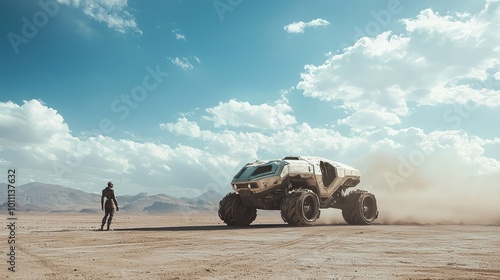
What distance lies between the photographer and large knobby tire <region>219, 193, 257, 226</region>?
16812 millimetres

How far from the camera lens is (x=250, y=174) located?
16.1 m

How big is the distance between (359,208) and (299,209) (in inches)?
157

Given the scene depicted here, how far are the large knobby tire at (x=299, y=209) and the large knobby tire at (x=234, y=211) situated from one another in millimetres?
2492

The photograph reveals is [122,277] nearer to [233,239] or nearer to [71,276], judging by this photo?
[71,276]

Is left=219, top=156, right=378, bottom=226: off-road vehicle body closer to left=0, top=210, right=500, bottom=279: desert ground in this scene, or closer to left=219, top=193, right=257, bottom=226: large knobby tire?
left=219, top=193, right=257, bottom=226: large knobby tire

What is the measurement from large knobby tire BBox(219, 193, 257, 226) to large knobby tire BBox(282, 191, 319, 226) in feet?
8.18

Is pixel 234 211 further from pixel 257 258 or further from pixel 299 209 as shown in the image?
pixel 257 258

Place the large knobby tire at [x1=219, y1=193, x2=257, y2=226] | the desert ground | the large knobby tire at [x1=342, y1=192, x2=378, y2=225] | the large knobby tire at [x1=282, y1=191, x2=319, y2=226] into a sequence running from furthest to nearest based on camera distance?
1. the large knobby tire at [x1=342, y1=192, x2=378, y2=225]
2. the large knobby tire at [x1=219, y1=193, x2=257, y2=226]
3. the large knobby tire at [x1=282, y1=191, x2=319, y2=226]
4. the desert ground

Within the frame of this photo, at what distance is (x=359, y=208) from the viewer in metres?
17.8

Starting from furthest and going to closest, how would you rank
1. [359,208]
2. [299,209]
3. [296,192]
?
[359,208], [296,192], [299,209]

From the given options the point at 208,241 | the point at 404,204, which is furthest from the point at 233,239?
the point at 404,204

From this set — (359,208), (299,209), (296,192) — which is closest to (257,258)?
(299,209)

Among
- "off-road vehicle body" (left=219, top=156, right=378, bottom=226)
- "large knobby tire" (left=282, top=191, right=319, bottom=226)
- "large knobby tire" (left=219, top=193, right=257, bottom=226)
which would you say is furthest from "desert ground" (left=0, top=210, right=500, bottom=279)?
"large knobby tire" (left=219, top=193, right=257, bottom=226)

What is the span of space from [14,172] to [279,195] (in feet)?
30.1
